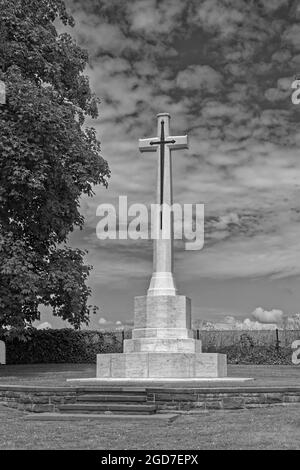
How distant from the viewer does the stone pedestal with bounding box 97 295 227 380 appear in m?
17.0

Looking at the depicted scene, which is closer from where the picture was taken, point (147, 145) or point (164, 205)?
point (164, 205)

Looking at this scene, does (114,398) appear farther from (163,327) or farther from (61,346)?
(61,346)

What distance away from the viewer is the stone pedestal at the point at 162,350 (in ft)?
55.8

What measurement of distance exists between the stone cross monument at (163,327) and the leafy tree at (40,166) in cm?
299

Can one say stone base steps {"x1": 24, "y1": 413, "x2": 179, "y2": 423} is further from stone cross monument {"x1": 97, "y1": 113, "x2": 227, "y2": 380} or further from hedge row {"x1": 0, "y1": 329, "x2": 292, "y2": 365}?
hedge row {"x1": 0, "y1": 329, "x2": 292, "y2": 365}

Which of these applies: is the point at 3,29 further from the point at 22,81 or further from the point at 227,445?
the point at 227,445

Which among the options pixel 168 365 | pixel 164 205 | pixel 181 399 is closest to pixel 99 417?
pixel 181 399

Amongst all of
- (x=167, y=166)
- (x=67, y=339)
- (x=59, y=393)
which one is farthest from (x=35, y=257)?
(x=67, y=339)

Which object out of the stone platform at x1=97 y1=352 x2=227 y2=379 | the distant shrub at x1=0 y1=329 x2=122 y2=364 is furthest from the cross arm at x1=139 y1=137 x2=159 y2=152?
the distant shrub at x1=0 y1=329 x2=122 y2=364

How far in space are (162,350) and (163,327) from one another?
2.71ft

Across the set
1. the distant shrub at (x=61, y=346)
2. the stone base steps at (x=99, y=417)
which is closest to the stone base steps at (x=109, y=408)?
the stone base steps at (x=99, y=417)

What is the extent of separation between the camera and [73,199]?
22.3 metres

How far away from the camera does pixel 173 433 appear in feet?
32.4

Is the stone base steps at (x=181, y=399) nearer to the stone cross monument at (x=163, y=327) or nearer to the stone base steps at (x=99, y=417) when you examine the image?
the stone base steps at (x=99, y=417)
